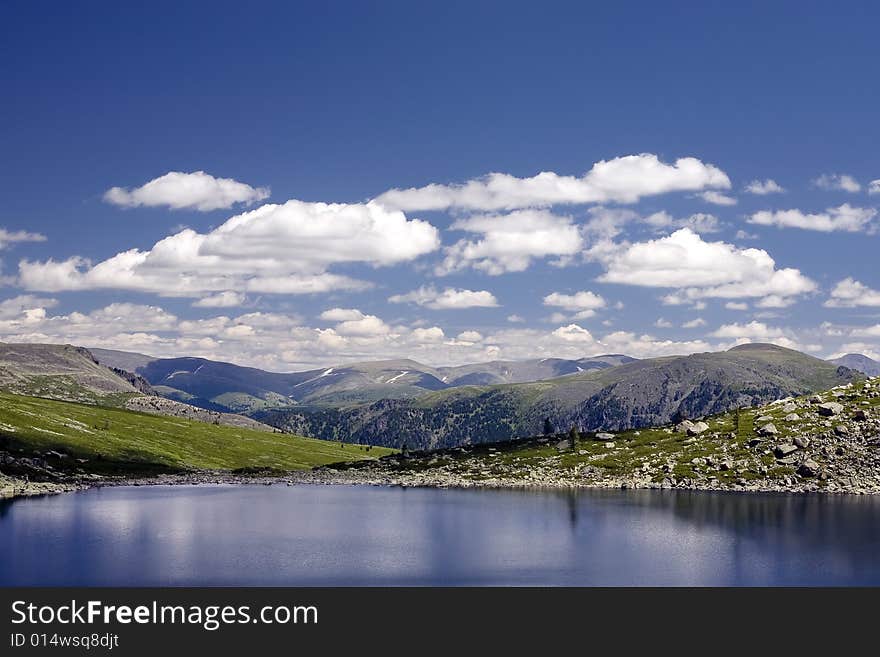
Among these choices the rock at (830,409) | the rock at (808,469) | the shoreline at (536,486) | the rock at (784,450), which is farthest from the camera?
the rock at (830,409)

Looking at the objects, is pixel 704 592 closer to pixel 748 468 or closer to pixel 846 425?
pixel 748 468

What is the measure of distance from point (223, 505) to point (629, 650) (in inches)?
4244

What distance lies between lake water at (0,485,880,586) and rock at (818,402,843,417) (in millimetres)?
41217

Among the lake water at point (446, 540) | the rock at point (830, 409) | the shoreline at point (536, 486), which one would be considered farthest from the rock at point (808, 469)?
the rock at point (830, 409)

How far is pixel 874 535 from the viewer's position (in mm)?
107938

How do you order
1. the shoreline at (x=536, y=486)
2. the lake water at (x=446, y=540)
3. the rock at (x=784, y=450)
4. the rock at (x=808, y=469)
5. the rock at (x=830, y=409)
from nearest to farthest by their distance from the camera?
1. the lake water at (x=446, y=540)
2. the shoreline at (x=536, y=486)
3. the rock at (x=808, y=469)
4. the rock at (x=784, y=450)
5. the rock at (x=830, y=409)

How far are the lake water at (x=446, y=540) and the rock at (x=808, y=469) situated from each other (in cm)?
1356

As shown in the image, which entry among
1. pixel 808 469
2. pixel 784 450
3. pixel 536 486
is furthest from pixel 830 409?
pixel 536 486

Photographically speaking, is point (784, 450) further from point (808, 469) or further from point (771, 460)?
point (808, 469)

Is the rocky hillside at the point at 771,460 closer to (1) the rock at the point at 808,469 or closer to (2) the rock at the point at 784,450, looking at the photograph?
(2) the rock at the point at 784,450

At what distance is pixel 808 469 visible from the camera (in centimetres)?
16288

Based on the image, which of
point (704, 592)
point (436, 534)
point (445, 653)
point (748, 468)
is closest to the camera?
point (445, 653)

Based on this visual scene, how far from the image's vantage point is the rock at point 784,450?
6801 inches

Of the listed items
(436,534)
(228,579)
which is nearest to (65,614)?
(228,579)
